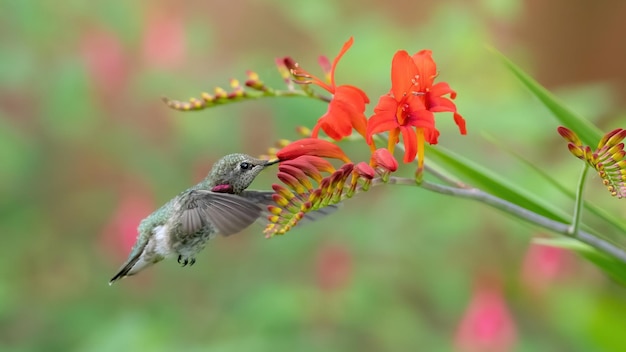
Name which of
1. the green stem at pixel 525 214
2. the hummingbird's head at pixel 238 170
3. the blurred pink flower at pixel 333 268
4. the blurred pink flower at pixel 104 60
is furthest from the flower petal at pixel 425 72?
the blurred pink flower at pixel 104 60

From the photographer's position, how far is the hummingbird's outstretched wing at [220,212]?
1026 millimetres

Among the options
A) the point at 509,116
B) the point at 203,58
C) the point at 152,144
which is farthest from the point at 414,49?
the point at 152,144

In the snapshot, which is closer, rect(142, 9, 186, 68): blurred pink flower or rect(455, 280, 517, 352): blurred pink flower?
rect(455, 280, 517, 352): blurred pink flower

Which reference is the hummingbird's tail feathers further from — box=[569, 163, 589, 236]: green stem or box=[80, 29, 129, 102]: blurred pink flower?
box=[80, 29, 129, 102]: blurred pink flower

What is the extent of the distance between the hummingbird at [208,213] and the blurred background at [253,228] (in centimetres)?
83

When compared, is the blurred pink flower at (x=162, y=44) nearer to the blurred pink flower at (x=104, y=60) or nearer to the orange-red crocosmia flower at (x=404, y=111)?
the blurred pink flower at (x=104, y=60)

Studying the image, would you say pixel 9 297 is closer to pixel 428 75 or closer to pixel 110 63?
pixel 110 63

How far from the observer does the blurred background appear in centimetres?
233

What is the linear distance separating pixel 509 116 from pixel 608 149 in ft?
4.56

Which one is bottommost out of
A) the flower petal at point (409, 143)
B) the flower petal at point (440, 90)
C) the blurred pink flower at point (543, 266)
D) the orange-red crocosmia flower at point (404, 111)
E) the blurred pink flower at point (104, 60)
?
the flower petal at point (409, 143)

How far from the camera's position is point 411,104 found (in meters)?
0.97

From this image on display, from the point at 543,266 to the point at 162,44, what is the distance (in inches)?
50.3

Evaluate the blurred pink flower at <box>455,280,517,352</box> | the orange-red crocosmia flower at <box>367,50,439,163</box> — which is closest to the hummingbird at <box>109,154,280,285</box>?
the orange-red crocosmia flower at <box>367,50,439,163</box>

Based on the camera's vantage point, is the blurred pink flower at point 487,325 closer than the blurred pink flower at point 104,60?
Yes
